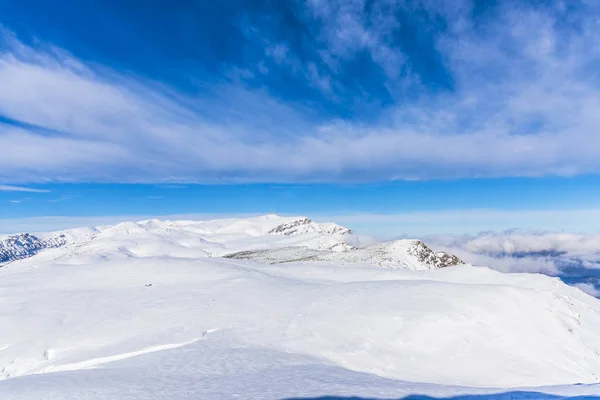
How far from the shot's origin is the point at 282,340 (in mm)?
23141

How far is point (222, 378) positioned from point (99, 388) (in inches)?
181

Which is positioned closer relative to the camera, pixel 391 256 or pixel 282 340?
pixel 282 340

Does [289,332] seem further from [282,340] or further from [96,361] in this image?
[96,361]


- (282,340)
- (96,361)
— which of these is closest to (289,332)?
(282,340)

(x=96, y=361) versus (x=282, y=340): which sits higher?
(x=282, y=340)

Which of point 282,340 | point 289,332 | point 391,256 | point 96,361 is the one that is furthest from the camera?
point 391,256

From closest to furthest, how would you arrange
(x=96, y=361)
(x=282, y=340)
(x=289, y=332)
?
(x=96, y=361) < (x=282, y=340) < (x=289, y=332)

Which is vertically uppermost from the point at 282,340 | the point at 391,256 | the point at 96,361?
the point at 391,256

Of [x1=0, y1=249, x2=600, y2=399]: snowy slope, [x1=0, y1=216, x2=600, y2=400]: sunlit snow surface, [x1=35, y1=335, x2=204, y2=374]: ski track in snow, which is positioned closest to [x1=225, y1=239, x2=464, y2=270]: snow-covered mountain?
[x1=0, y1=216, x2=600, y2=400]: sunlit snow surface

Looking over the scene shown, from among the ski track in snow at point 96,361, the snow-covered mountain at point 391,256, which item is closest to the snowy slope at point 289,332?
the ski track in snow at point 96,361

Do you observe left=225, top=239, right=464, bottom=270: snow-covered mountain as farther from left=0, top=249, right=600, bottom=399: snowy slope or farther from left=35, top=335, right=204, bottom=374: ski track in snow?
left=35, top=335, right=204, bottom=374: ski track in snow

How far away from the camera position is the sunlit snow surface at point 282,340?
46.4ft

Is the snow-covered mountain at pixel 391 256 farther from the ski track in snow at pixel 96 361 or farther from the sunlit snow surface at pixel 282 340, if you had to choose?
the ski track in snow at pixel 96 361

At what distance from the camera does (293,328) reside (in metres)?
25.6
